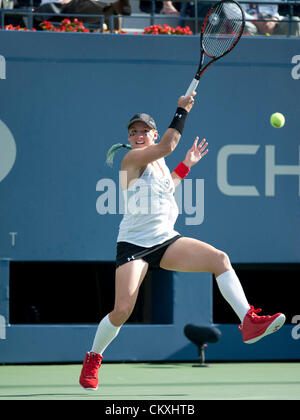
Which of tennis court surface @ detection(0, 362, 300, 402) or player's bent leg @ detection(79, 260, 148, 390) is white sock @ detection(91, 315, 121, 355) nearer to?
player's bent leg @ detection(79, 260, 148, 390)

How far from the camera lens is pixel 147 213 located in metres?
6.46

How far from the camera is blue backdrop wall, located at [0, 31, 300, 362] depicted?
939 centimetres

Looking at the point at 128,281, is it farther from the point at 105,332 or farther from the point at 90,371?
the point at 90,371

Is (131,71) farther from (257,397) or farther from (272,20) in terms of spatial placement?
(257,397)

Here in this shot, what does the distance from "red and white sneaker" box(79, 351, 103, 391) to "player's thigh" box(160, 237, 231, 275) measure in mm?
885

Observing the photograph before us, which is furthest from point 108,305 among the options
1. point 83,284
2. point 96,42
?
point 96,42

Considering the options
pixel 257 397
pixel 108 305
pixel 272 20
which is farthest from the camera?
pixel 108 305

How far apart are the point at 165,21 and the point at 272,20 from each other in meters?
1.66

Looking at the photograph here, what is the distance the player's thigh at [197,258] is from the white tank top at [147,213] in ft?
0.56

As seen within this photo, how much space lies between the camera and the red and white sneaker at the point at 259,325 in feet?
19.4

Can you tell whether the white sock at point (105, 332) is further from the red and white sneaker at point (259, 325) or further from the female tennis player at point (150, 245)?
the red and white sneaker at point (259, 325)

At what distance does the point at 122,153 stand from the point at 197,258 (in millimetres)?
3529

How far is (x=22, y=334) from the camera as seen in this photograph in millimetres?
9312

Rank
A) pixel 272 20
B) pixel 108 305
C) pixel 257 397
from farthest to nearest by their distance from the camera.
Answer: pixel 108 305
pixel 272 20
pixel 257 397
